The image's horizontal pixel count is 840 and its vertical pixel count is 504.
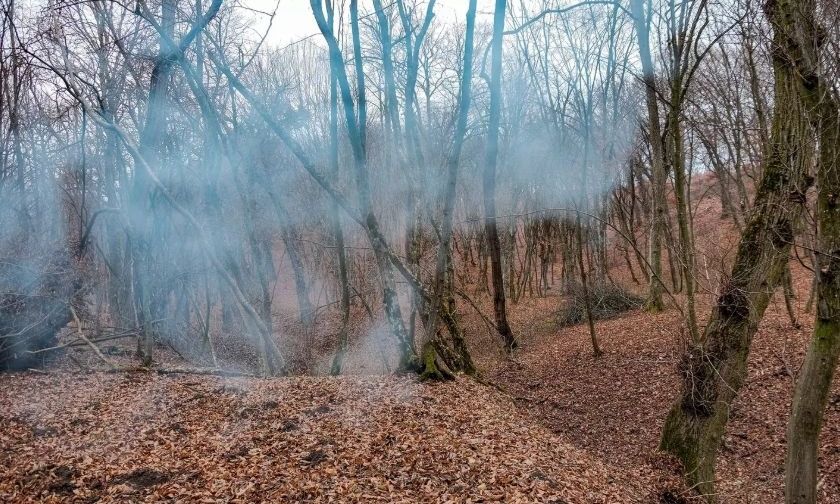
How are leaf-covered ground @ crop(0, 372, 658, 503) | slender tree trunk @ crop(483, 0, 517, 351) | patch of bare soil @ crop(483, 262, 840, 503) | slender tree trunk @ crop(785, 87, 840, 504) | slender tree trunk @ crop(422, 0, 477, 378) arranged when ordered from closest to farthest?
1. slender tree trunk @ crop(785, 87, 840, 504)
2. leaf-covered ground @ crop(0, 372, 658, 503)
3. patch of bare soil @ crop(483, 262, 840, 503)
4. slender tree trunk @ crop(422, 0, 477, 378)
5. slender tree trunk @ crop(483, 0, 517, 351)

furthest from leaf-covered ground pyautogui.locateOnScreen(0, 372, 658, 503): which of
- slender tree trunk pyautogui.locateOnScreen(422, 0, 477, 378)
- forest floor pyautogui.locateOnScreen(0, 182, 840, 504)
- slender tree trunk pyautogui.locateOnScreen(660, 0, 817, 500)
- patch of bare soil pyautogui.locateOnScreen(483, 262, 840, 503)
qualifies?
patch of bare soil pyautogui.locateOnScreen(483, 262, 840, 503)

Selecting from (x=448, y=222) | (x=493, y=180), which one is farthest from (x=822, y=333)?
(x=493, y=180)

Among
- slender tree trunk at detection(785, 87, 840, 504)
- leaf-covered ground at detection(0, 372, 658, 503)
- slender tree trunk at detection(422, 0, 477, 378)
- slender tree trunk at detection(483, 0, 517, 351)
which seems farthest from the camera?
slender tree trunk at detection(483, 0, 517, 351)

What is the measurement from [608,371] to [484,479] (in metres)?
5.46

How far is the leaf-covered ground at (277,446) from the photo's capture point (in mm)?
3430

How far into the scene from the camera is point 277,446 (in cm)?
401

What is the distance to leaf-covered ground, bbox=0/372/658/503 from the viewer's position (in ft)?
11.3

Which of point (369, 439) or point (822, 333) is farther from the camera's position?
point (369, 439)

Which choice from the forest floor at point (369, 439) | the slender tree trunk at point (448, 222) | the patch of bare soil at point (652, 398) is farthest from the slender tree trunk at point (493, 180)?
the forest floor at point (369, 439)

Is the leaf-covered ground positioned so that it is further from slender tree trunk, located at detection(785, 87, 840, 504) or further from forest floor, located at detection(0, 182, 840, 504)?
slender tree trunk, located at detection(785, 87, 840, 504)

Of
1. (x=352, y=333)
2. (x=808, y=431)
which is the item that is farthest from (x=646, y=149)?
(x=808, y=431)

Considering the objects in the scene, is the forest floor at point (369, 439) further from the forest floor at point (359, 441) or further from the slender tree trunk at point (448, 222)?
the slender tree trunk at point (448, 222)

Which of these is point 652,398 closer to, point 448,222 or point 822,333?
point 448,222

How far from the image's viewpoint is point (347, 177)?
1775cm
